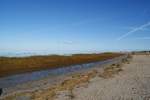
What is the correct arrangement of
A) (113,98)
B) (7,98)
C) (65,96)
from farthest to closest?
1. (7,98)
2. (65,96)
3. (113,98)

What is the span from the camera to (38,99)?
1422 cm

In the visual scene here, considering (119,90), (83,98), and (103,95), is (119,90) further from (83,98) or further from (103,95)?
(83,98)

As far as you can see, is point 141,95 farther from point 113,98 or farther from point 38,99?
point 38,99

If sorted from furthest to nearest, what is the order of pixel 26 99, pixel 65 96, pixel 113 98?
pixel 26 99 < pixel 65 96 < pixel 113 98

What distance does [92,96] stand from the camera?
1414 cm

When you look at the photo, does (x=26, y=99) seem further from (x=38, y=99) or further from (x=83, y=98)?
(x=83, y=98)

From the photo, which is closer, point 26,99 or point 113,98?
point 113,98

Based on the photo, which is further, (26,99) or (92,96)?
(26,99)

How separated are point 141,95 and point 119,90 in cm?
218

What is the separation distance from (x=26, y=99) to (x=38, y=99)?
5.28 feet

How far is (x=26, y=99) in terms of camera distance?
15391mm

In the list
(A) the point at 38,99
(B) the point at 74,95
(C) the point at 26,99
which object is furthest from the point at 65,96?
(C) the point at 26,99

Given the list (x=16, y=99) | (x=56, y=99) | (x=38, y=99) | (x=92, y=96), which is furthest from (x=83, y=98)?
(x=16, y=99)

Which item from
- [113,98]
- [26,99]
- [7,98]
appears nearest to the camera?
[113,98]
